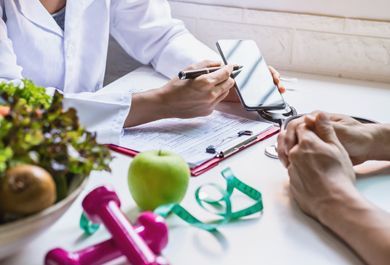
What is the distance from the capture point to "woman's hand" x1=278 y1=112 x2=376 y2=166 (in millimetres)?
891

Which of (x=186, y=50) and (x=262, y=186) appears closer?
(x=262, y=186)

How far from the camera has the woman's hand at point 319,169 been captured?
0.78 m

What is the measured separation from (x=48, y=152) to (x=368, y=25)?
3.55ft

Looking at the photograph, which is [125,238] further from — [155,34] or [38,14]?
→ [155,34]

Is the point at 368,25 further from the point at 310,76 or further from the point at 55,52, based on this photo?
the point at 55,52

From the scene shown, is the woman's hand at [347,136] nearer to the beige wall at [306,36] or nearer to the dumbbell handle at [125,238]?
the dumbbell handle at [125,238]

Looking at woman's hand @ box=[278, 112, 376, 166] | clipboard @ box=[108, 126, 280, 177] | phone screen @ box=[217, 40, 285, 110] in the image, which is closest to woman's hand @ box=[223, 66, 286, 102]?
phone screen @ box=[217, 40, 285, 110]

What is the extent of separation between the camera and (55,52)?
128 cm

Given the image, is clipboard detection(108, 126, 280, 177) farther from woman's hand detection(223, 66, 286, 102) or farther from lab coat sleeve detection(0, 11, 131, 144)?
woman's hand detection(223, 66, 286, 102)

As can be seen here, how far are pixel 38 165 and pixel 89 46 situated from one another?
0.80m

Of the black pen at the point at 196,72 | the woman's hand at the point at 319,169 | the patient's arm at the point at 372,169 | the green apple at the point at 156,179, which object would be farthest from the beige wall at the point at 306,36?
the green apple at the point at 156,179

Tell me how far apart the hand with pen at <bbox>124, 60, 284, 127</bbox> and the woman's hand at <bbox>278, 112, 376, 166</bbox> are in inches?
9.6

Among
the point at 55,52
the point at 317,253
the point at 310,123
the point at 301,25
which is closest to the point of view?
the point at 317,253

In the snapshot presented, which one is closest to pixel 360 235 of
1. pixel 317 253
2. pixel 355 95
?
pixel 317 253
